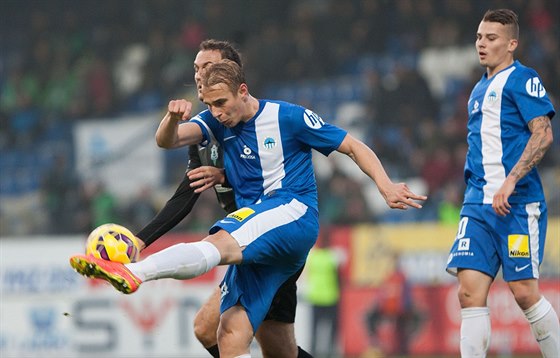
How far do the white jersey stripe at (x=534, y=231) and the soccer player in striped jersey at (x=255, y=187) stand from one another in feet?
2.88

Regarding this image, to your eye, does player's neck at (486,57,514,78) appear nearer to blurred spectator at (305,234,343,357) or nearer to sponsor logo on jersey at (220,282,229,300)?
sponsor logo on jersey at (220,282,229,300)

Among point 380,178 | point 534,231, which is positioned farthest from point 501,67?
point 380,178

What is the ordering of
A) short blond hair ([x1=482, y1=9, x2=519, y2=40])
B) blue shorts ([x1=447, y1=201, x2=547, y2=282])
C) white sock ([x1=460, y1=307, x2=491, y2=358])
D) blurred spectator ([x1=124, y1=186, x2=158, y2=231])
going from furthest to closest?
blurred spectator ([x1=124, y1=186, x2=158, y2=231]) < short blond hair ([x1=482, y1=9, x2=519, y2=40]) < blue shorts ([x1=447, y1=201, x2=547, y2=282]) < white sock ([x1=460, y1=307, x2=491, y2=358])

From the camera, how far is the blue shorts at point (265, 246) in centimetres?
547

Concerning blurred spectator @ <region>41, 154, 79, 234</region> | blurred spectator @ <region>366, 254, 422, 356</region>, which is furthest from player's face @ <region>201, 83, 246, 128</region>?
blurred spectator @ <region>41, 154, 79, 234</region>

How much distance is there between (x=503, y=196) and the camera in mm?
5852

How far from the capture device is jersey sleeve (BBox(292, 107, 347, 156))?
5836 mm

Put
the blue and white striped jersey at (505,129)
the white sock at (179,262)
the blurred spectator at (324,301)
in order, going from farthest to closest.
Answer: the blurred spectator at (324,301), the blue and white striped jersey at (505,129), the white sock at (179,262)

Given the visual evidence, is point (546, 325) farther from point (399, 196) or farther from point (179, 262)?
point (179, 262)

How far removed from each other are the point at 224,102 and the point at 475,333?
196cm

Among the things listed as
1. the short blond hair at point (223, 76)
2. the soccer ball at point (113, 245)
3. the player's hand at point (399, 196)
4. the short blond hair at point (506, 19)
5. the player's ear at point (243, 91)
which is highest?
the short blond hair at point (506, 19)

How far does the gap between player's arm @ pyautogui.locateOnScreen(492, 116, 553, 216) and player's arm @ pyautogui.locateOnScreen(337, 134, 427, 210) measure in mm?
540

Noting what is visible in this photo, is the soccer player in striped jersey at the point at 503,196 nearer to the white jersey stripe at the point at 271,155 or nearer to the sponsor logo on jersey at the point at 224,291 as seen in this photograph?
the white jersey stripe at the point at 271,155

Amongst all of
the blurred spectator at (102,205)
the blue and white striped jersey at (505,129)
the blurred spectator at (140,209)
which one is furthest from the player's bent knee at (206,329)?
the blurred spectator at (102,205)
